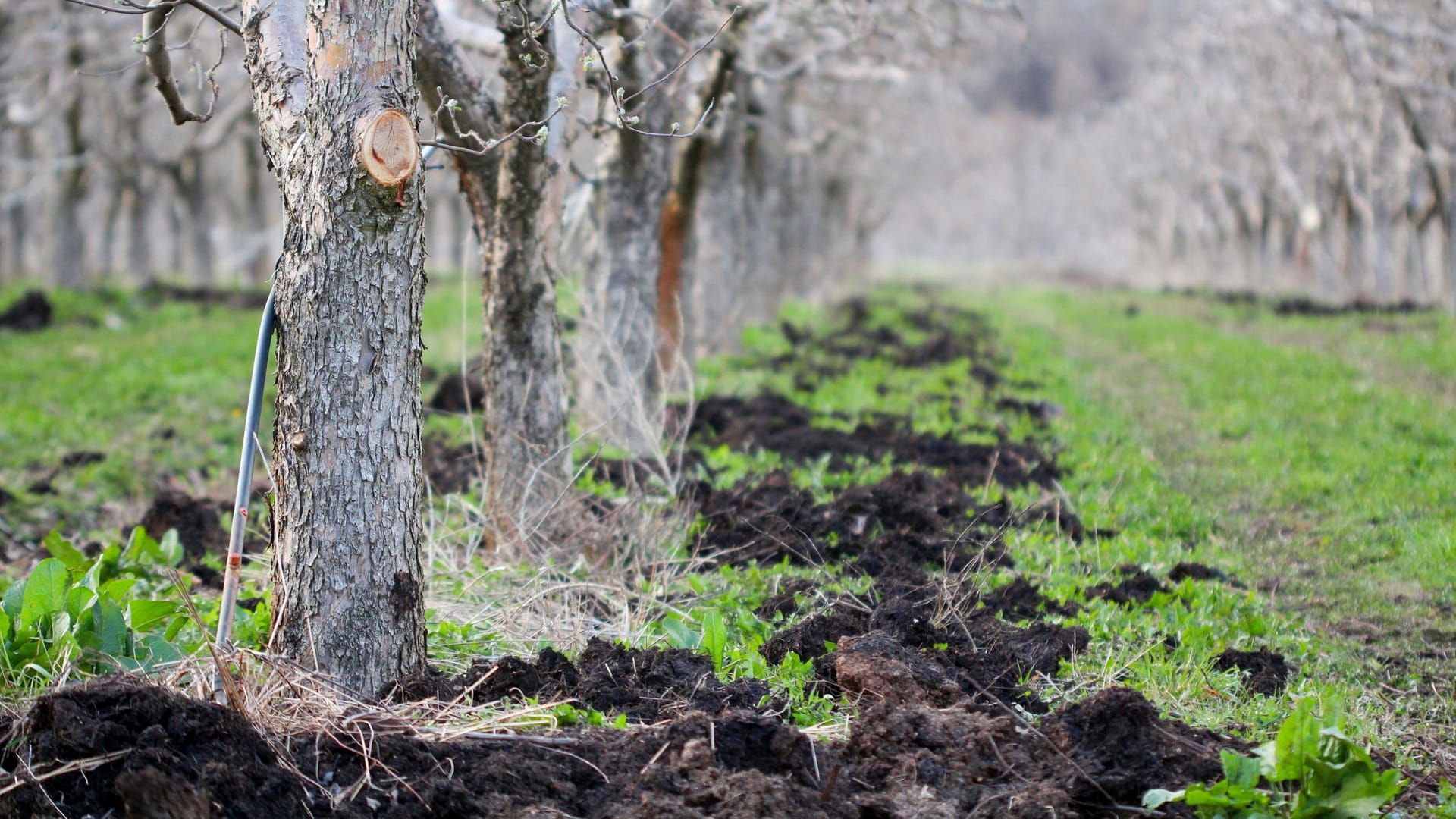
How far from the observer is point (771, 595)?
5.19m

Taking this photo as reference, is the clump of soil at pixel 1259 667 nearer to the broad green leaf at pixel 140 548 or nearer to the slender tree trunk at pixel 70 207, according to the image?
the broad green leaf at pixel 140 548

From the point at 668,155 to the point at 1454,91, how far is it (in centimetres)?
1438

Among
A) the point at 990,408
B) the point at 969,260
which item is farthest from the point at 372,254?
the point at 969,260

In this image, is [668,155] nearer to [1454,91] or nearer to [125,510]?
[125,510]

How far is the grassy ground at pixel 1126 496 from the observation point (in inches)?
173

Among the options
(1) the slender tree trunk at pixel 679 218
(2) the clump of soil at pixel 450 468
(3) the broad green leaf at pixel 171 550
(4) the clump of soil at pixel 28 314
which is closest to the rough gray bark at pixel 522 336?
(2) the clump of soil at pixel 450 468

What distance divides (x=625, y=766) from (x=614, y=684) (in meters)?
0.64

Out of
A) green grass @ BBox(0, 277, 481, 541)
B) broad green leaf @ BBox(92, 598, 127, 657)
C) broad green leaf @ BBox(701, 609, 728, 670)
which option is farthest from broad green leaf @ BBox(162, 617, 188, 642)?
green grass @ BBox(0, 277, 481, 541)

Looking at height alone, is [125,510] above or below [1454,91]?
below

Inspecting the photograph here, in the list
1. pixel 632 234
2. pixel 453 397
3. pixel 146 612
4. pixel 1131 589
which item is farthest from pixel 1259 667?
pixel 453 397

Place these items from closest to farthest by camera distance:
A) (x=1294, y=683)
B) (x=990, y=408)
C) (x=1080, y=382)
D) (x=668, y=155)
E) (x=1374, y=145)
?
1. (x=1294, y=683)
2. (x=668, y=155)
3. (x=990, y=408)
4. (x=1080, y=382)
5. (x=1374, y=145)

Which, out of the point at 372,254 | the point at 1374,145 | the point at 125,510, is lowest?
the point at 125,510

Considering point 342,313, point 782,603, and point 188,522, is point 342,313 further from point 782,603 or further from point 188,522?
point 188,522

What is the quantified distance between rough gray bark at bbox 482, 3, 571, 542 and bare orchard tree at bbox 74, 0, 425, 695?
5.10 feet
